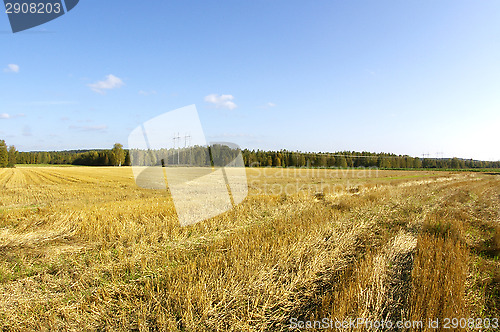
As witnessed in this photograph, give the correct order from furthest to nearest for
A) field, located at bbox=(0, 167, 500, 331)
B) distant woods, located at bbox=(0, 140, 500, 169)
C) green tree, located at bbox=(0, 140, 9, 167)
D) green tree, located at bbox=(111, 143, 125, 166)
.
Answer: distant woods, located at bbox=(0, 140, 500, 169) < green tree, located at bbox=(111, 143, 125, 166) < green tree, located at bbox=(0, 140, 9, 167) < field, located at bbox=(0, 167, 500, 331)

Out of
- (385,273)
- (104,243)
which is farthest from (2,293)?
(385,273)

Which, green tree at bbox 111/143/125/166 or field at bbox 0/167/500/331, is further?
green tree at bbox 111/143/125/166

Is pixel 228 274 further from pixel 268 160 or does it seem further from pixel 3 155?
pixel 3 155

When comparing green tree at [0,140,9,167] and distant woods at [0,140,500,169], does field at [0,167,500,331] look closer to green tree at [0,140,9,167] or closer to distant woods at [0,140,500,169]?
distant woods at [0,140,500,169]

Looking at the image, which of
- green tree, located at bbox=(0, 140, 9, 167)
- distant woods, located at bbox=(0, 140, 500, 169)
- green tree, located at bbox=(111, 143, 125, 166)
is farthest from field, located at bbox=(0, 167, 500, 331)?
green tree, located at bbox=(0, 140, 9, 167)

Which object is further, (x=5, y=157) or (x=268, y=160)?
(x=268, y=160)

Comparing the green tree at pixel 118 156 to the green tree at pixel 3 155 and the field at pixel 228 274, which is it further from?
the field at pixel 228 274

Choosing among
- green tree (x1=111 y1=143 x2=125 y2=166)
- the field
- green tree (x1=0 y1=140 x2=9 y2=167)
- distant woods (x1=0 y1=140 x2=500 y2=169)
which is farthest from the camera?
distant woods (x1=0 y1=140 x2=500 y2=169)

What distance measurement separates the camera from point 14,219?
8.68 metres

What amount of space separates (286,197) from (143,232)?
8.86 meters

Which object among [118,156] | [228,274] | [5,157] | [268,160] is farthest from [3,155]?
[228,274]

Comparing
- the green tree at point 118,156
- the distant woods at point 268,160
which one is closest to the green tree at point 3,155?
the distant woods at point 268,160

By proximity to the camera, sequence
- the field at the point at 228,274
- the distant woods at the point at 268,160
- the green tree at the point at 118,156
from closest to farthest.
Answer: the field at the point at 228,274, the green tree at the point at 118,156, the distant woods at the point at 268,160

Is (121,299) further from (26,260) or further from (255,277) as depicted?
(26,260)
